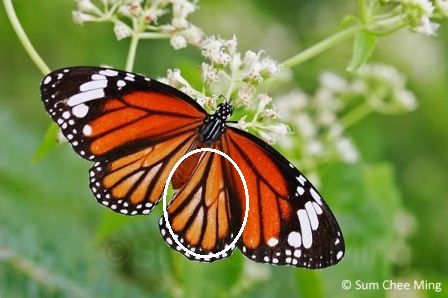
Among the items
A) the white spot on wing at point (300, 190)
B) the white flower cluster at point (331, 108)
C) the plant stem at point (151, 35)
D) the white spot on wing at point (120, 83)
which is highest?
the white flower cluster at point (331, 108)

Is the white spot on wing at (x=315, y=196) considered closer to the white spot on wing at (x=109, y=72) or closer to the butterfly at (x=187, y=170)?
the butterfly at (x=187, y=170)

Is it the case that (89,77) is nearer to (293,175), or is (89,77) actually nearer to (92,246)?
(293,175)

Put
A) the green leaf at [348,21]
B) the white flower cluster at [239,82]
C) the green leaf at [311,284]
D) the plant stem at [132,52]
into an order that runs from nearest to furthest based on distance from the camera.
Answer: the white flower cluster at [239,82] < the plant stem at [132,52] < the green leaf at [348,21] < the green leaf at [311,284]

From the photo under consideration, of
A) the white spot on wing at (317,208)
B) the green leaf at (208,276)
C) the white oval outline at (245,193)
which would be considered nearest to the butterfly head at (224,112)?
the white oval outline at (245,193)

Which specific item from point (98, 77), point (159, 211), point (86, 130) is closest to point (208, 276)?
point (159, 211)

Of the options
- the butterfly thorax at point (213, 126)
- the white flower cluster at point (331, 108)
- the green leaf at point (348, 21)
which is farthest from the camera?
the white flower cluster at point (331, 108)

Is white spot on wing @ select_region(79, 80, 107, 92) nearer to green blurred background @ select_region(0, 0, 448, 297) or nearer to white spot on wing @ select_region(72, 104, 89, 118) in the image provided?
white spot on wing @ select_region(72, 104, 89, 118)

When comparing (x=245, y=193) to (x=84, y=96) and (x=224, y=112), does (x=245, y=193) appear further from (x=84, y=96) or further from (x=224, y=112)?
(x=84, y=96)
